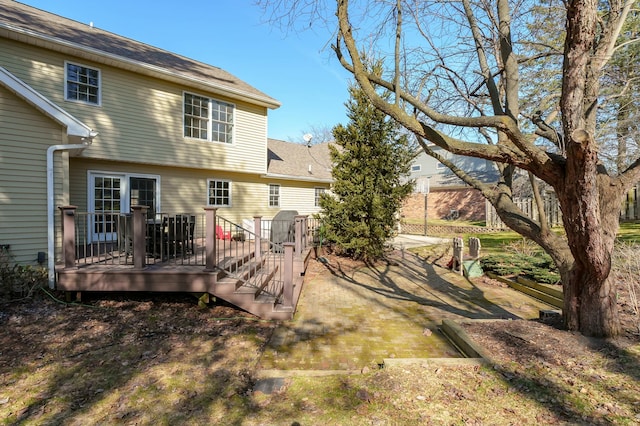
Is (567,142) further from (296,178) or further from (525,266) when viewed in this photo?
(296,178)

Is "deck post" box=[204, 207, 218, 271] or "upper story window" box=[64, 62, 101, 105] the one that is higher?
"upper story window" box=[64, 62, 101, 105]

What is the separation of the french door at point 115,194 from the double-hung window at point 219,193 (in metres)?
1.88

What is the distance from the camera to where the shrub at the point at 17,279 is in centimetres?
577

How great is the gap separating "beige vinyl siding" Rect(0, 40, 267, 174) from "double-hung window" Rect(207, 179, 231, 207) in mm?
816

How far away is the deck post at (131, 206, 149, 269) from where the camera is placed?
216 inches

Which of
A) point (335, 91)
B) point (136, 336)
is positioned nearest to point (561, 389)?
point (136, 336)

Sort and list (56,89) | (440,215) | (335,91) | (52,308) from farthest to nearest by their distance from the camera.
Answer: (440,215), (335,91), (56,89), (52,308)

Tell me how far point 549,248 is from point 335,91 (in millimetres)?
7030

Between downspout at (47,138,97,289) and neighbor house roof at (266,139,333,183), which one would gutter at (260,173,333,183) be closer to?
neighbor house roof at (266,139,333,183)

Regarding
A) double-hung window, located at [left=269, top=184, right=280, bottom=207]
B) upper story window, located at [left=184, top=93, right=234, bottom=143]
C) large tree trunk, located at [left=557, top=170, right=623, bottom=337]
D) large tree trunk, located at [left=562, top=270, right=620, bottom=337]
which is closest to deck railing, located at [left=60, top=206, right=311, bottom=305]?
large tree trunk, located at [left=557, top=170, right=623, bottom=337]

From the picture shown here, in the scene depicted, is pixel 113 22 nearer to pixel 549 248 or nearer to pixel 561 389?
pixel 549 248

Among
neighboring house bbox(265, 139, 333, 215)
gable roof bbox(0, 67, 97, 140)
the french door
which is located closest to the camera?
gable roof bbox(0, 67, 97, 140)

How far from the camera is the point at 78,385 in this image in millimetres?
3533

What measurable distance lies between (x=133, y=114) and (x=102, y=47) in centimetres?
201
